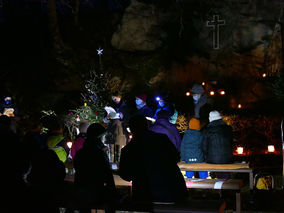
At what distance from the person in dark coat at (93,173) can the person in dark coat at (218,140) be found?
2843 mm

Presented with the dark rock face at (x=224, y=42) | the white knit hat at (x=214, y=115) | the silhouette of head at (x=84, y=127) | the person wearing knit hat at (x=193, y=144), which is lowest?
the person wearing knit hat at (x=193, y=144)

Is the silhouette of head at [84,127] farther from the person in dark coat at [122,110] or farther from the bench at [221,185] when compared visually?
the person in dark coat at [122,110]

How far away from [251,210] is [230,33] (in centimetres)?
1282

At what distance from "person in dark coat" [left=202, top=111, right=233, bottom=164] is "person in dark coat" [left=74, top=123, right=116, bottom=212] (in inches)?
112

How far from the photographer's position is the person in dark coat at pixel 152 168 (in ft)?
14.9

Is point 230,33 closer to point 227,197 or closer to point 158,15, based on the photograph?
point 158,15

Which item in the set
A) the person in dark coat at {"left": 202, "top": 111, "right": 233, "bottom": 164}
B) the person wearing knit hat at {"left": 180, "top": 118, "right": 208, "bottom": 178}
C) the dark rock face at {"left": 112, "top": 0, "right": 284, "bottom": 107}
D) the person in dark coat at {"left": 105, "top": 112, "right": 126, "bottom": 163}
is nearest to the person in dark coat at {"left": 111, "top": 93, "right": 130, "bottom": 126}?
the person in dark coat at {"left": 105, "top": 112, "right": 126, "bottom": 163}

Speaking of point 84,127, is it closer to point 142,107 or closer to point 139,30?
point 142,107

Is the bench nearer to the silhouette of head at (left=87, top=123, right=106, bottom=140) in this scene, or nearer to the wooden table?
the wooden table

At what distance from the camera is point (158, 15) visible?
19.5m

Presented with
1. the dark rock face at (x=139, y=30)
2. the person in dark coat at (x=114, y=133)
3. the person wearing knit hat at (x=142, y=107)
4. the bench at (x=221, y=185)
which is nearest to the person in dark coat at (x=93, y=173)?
the bench at (x=221, y=185)

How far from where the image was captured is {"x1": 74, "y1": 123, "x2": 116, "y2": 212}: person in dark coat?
490cm

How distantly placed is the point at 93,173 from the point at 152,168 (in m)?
0.86

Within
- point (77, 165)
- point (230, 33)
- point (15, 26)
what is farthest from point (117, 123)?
point (15, 26)
